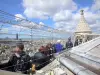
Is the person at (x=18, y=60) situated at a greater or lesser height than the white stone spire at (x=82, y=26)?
lesser

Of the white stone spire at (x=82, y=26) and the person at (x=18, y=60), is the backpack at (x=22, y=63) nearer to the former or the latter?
the person at (x=18, y=60)

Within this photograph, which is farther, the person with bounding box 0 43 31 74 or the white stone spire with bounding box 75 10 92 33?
the white stone spire with bounding box 75 10 92 33

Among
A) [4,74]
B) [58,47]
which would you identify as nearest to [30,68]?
[4,74]

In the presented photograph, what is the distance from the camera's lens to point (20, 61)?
5219mm

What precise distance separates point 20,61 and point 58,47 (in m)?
5.50

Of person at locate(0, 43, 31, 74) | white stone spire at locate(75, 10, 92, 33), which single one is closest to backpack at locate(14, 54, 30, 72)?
person at locate(0, 43, 31, 74)

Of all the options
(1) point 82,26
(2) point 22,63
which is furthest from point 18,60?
(1) point 82,26

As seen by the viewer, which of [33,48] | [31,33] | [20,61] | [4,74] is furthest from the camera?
[33,48]

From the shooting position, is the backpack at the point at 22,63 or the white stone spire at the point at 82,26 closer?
the backpack at the point at 22,63

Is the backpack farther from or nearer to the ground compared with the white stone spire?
nearer to the ground

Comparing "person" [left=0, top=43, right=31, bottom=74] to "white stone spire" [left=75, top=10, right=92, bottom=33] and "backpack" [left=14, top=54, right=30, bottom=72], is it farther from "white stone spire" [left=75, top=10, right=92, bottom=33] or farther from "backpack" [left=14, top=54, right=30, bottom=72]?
"white stone spire" [left=75, top=10, right=92, bottom=33]

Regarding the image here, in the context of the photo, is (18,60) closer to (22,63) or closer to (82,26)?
(22,63)

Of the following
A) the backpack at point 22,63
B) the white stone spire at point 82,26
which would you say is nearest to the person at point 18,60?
the backpack at point 22,63

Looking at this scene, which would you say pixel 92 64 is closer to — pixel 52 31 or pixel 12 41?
pixel 12 41
